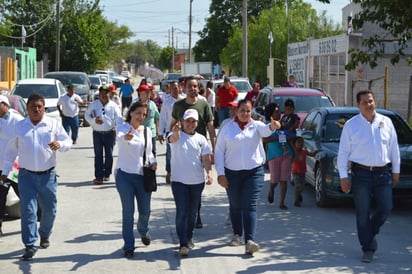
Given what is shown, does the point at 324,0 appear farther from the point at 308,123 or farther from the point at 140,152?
the point at 140,152

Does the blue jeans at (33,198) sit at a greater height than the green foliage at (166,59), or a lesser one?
lesser

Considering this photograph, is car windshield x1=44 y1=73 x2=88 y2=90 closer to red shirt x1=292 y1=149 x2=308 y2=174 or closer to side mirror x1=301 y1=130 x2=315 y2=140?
side mirror x1=301 y1=130 x2=315 y2=140

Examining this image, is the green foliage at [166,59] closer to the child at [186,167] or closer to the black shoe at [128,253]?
the child at [186,167]

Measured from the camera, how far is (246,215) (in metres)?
8.12

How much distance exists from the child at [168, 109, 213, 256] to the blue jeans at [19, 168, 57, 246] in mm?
1345

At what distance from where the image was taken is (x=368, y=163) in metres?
7.82

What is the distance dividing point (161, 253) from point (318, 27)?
162 feet

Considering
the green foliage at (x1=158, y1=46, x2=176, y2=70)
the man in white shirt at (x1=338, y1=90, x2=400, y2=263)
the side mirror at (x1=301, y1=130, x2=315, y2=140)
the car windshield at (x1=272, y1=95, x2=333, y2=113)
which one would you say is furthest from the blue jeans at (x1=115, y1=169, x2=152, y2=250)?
the green foliage at (x1=158, y1=46, x2=176, y2=70)

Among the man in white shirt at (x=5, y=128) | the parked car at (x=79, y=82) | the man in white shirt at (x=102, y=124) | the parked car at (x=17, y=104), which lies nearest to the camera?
the man in white shirt at (x=5, y=128)

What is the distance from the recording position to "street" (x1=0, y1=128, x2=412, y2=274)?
25.2 feet

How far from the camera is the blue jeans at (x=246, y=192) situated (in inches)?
319

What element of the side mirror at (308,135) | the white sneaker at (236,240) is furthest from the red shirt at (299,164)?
the white sneaker at (236,240)

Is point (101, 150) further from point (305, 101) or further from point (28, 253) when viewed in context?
point (28, 253)

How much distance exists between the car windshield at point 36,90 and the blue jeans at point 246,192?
16065mm
